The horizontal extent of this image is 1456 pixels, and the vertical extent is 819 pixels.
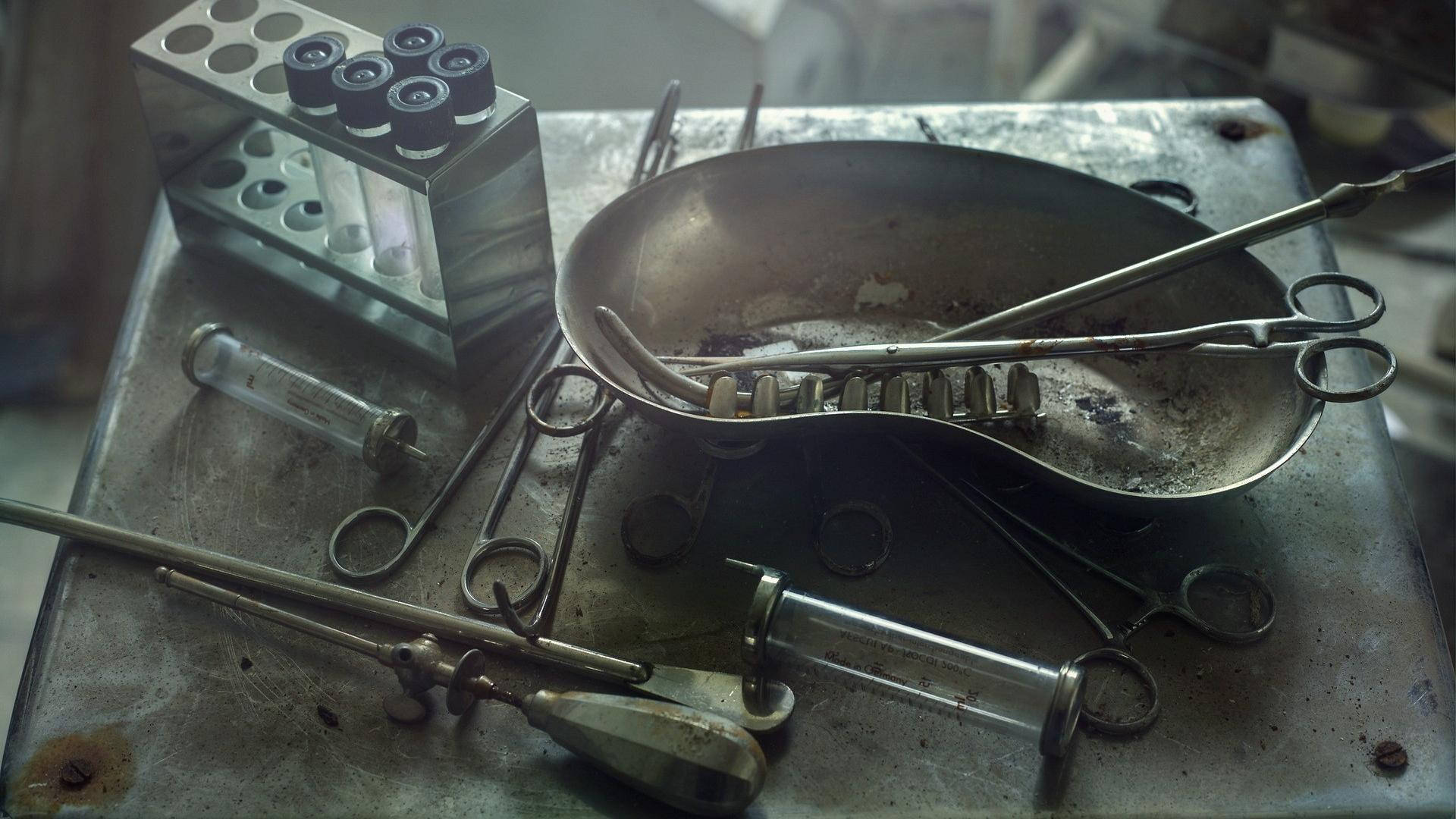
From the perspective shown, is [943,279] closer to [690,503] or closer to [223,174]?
[690,503]

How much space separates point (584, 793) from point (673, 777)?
0.10 meters

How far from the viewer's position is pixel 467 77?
1060mm

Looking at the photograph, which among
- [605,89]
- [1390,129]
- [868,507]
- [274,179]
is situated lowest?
[1390,129]

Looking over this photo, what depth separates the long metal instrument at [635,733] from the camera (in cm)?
84

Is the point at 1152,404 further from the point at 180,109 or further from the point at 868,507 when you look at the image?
the point at 180,109

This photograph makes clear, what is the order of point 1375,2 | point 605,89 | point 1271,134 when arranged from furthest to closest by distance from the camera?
point 605,89
point 1375,2
point 1271,134

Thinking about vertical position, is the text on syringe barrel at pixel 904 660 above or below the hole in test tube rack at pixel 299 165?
below

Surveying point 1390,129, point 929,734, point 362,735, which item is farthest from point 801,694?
point 1390,129

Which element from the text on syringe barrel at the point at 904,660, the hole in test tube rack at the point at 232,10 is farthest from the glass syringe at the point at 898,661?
the hole in test tube rack at the point at 232,10

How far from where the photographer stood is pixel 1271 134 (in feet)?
4.88

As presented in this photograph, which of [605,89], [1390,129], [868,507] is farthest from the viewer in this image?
[1390,129]

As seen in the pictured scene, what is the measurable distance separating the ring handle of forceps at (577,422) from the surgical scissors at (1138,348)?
0.16 meters

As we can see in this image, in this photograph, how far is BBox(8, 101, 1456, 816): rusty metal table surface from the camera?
0.91 meters

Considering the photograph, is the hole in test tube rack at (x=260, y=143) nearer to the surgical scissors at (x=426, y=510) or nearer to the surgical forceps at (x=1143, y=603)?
the surgical scissors at (x=426, y=510)
